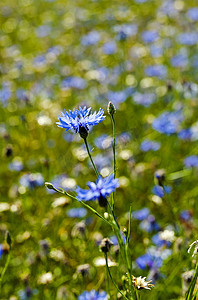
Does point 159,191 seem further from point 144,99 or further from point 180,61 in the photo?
point 180,61

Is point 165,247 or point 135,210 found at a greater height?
point 135,210

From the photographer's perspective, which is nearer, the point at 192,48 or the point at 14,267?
the point at 14,267

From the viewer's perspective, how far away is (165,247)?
5.75 ft

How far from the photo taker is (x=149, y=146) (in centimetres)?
265

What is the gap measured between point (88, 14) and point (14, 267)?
13.1 ft

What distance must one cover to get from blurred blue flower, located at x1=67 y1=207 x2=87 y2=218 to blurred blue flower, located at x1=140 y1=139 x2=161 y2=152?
2.07 feet

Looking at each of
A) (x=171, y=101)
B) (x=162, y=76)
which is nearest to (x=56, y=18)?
(x=162, y=76)

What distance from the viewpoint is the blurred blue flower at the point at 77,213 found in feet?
7.28

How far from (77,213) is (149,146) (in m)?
0.71

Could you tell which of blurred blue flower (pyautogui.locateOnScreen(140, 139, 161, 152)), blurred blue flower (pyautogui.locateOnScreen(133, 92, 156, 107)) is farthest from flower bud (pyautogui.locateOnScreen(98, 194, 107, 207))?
blurred blue flower (pyautogui.locateOnScreen(133, 92, 156, 107))

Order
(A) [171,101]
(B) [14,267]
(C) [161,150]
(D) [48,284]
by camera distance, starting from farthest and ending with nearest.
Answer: (A) [171,101]
(C) [161,150]
(B) [14,267]
(D) [48,284]

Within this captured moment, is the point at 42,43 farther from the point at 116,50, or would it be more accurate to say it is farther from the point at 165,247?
the point at 165,247

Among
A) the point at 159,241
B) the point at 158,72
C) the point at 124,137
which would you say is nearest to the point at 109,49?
the point at 158,72

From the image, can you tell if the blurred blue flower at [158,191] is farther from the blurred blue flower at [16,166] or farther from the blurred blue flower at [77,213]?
the blurred blue flower at [16,166]
